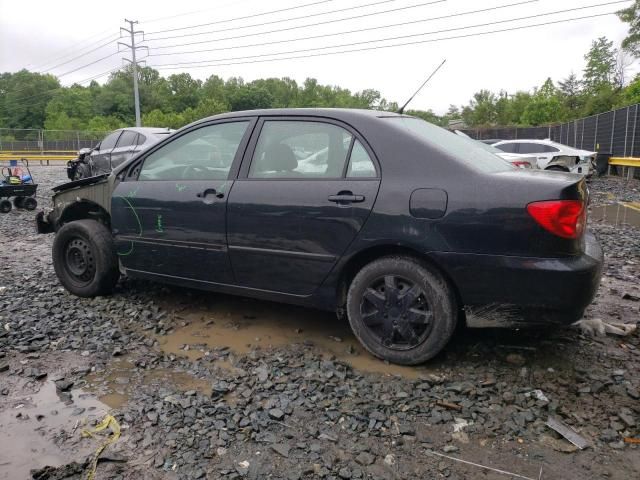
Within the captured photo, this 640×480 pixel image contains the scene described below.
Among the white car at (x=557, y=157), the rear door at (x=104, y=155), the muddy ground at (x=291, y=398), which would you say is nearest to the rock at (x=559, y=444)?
the muddy ground at (x=291, y=398)

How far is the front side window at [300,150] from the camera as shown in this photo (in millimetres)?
3475

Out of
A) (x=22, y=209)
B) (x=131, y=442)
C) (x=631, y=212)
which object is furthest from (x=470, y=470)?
(x=22, y=209)

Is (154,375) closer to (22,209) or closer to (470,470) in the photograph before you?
(470,470)

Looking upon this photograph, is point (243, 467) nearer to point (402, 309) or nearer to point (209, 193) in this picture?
point (402, 309)

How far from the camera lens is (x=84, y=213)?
4918mm

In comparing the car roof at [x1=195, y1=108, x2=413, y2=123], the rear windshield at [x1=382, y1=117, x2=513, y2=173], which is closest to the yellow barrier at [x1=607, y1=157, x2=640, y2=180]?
the rear windshield at [x1=382, y1=117, x2=513, y2=173]

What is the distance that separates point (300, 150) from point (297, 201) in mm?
425

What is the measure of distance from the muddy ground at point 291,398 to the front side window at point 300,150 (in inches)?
48.9

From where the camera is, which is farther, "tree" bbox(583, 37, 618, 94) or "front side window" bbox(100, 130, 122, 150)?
"tree" bbox(583, 37, 618, 94)

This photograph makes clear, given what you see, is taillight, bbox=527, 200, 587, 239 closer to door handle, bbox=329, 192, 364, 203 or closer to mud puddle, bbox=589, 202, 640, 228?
door handle, bbox=329, 192, 364, 203

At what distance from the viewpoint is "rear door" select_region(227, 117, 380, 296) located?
3332 mm

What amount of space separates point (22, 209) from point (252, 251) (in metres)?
9.89

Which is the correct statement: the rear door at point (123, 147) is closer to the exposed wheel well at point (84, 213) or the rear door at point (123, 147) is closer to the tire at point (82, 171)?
the tire at point (82, 171)

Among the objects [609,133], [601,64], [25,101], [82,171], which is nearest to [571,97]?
[601,64]
